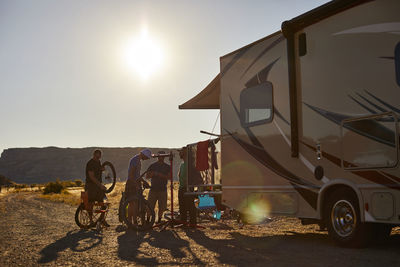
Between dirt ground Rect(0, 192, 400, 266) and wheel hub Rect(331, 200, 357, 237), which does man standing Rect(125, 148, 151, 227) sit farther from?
wheel hub Rect(331, 200, 357, 237)

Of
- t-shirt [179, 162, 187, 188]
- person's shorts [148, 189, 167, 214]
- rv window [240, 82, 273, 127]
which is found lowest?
person's shorts [148, 189, 167, 214]

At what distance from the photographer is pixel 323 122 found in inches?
310

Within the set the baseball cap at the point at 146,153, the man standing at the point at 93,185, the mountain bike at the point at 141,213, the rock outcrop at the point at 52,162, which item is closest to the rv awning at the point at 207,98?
the baseball cap at the point at 146,153

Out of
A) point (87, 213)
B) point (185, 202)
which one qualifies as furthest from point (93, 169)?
point (185, 202)

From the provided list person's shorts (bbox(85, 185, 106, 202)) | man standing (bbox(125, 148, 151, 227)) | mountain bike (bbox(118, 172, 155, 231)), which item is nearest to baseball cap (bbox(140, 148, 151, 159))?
man standing (bbox(125, 148, 151, 227))

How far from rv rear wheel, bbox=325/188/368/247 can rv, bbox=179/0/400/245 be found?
16mm

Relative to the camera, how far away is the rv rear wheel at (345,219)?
23.7 ft

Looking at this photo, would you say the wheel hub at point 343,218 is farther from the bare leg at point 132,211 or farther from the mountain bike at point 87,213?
the mountain bike at point 87,213

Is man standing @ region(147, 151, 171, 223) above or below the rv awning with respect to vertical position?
below

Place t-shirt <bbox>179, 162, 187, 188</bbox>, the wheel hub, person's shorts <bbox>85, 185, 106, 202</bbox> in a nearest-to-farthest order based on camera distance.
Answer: the wheel hub < person's shorts <bbox>85, 185, 106, 202</bbox> < t-shirt <bbox>179, 162, 187, 188</bbox>

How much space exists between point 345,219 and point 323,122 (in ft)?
5.11

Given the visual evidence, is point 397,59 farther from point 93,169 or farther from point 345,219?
point 93,169

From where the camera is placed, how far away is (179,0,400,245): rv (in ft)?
22.6

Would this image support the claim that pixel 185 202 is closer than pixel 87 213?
No
